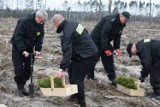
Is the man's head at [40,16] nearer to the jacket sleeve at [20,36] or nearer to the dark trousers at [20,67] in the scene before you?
the jacket sleeve at [20,36]

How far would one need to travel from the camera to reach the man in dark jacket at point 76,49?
6.37 metres

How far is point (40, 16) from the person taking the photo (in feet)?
23.7

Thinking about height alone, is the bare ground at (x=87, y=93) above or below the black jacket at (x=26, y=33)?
below

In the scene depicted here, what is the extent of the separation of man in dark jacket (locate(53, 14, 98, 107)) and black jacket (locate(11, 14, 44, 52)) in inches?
38.5

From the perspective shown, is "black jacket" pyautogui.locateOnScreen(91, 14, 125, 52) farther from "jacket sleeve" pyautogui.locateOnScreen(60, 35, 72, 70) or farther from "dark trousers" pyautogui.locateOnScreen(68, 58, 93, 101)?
"jacket sleeve" pyautogui.locateOnScreen(60, 35, 72, 70)

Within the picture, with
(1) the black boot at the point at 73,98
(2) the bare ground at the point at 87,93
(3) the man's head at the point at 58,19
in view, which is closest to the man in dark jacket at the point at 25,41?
(2) the bare ground at the point at 87,93

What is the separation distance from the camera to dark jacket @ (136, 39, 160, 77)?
754 centimetres

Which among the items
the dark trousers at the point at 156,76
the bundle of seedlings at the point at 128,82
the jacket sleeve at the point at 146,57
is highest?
the jacket sleeve at the point at 146,57

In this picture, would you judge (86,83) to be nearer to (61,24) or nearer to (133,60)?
(61,24)

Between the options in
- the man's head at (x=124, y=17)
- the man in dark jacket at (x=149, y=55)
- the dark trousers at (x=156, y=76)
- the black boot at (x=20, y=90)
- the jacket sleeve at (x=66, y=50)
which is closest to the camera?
the jacket sleeve at (x=66, y=50)

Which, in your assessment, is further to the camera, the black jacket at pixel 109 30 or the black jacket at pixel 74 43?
the black jacket at pixel 109 30

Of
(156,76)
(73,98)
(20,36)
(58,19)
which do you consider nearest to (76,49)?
(58,19)

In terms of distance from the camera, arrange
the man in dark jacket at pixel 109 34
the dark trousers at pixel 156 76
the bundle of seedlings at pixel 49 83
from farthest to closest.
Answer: the man in dark jacket at pixel 109 34
the dark trousers at pixel 156 76
the bundle of seedlings at pixel 49 83

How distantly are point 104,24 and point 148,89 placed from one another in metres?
2.04
